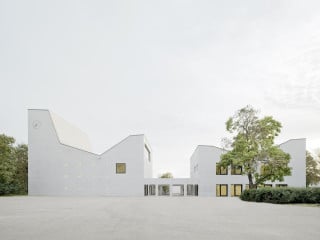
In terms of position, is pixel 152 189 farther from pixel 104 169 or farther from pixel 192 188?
pixel 104 169

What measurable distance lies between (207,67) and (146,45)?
208 inches

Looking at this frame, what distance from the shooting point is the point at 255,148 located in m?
32.5

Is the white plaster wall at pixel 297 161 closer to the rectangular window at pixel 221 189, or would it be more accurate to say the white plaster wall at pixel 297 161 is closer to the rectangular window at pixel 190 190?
the rectangular window at pixel 221 189

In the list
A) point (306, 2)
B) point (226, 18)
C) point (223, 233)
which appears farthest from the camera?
point (226, 18)

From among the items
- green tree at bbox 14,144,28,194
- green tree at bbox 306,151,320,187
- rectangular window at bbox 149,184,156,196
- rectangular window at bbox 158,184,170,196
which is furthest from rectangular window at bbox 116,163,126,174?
green tree at bbox 306,151,320,187

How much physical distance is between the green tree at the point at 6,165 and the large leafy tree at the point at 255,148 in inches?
1122

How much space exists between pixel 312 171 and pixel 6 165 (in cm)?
4834

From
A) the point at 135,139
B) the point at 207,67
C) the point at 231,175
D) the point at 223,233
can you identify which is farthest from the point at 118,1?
the point at 231,175

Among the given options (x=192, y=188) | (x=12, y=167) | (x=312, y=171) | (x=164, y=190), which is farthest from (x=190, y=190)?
(x=12, y=167)

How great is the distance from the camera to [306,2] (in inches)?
664

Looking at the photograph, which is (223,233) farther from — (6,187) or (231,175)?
(6,187)

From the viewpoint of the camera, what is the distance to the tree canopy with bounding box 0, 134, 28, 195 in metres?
40.6

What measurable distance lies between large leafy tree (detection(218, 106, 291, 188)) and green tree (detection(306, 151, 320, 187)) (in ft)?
73.8

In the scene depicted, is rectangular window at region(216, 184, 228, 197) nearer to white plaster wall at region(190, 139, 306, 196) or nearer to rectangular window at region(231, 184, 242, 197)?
white plaster wall at region(190, 139, 306, 196)
